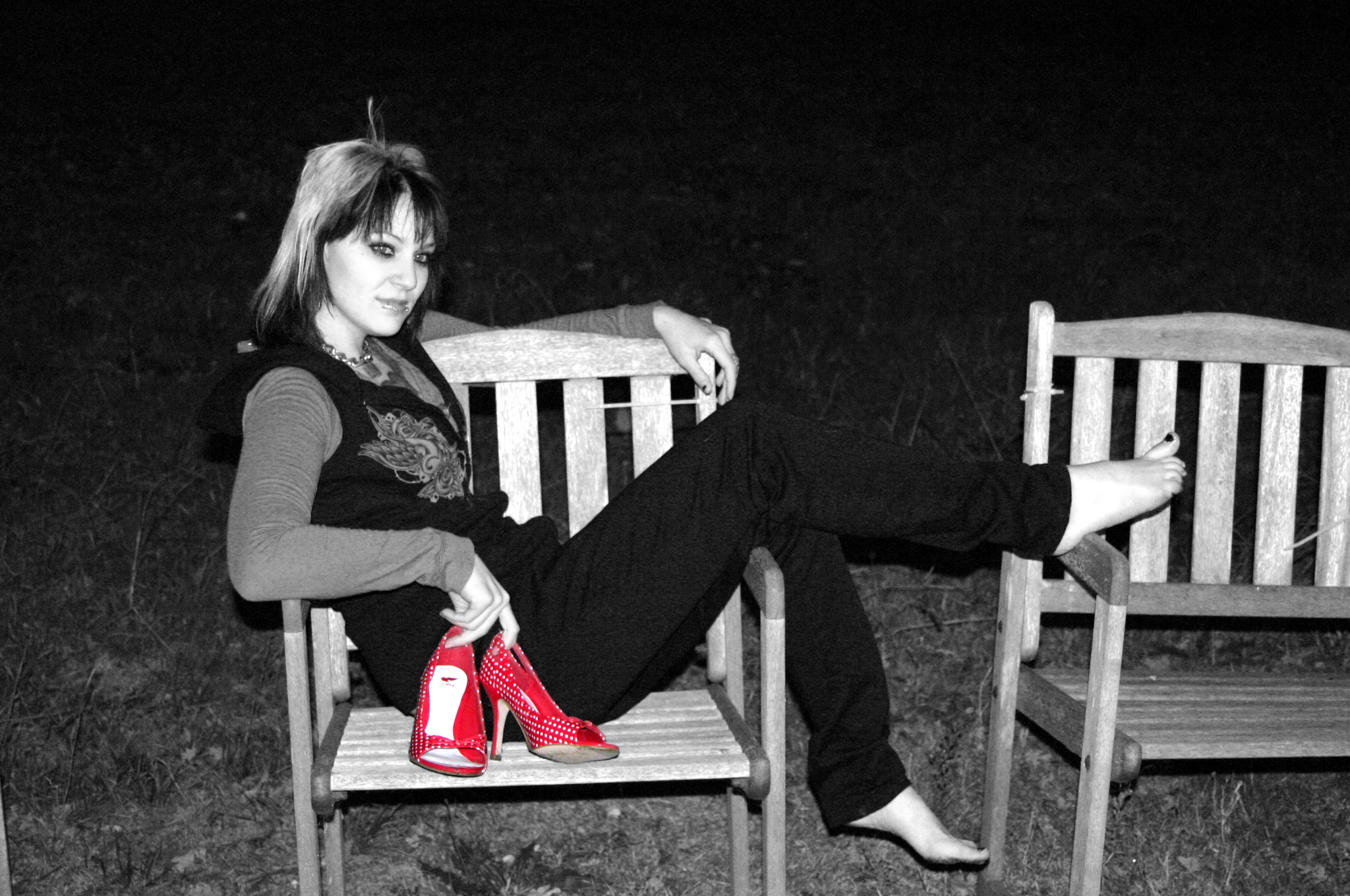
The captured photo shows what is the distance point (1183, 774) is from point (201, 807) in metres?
2.61

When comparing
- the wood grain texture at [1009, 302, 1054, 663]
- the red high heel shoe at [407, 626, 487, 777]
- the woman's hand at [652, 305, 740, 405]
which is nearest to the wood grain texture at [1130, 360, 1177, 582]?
the wood grain texture at [1009, 302, 1054, 663]

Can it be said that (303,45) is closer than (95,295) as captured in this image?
No

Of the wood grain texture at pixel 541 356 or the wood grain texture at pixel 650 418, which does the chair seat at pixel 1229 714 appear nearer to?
the wood grain texture at pixel 650 418

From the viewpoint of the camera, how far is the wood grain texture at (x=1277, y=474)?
3236mm

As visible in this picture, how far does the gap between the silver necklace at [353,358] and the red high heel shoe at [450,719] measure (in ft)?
2.18

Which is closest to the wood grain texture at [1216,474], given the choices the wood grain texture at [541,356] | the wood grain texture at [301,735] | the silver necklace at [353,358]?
the wood grain texture at [541,356]

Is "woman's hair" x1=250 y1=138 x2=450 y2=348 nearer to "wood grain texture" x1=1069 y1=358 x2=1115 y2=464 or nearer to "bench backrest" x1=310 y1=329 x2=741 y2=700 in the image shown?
"bench backrest" x1=310 y1=329 x2=741 y2=700

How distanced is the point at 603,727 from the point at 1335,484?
1817 mm

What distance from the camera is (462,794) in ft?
11.9

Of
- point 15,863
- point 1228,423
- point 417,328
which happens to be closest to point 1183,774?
point 1228,423

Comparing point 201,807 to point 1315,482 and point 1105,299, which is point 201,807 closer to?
point 1315,482

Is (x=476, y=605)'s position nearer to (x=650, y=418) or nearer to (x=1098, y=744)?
(x=650, y=418)

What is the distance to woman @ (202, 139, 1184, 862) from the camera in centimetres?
269

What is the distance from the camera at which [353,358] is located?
2.95 m
